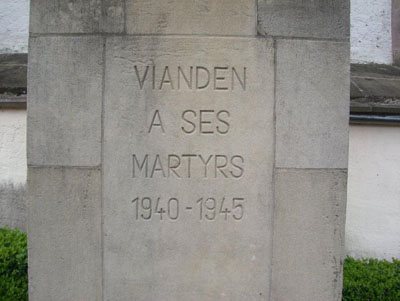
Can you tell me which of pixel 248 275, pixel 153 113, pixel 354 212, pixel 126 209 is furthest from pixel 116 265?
pixel 354 212

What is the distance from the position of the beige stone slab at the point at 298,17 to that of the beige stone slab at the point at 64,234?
5.25ft

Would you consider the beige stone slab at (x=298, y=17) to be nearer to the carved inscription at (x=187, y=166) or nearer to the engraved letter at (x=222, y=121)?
the engraved letter at (x=222, y=121)

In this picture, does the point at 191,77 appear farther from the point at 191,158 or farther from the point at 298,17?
the point at 298,17

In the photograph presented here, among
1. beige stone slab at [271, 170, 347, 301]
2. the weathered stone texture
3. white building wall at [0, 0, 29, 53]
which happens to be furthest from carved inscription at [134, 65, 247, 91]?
white building wall at [0, 0, 29, 53]

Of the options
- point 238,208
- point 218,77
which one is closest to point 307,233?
point 238,208

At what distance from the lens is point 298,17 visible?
247 centimetres

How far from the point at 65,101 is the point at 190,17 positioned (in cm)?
105

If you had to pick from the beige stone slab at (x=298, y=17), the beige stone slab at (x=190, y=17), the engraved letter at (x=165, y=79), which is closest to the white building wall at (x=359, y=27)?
the beige stone slab at (x=298, y=17)

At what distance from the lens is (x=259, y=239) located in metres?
2.53

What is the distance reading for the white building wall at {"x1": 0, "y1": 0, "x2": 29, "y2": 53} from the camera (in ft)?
18.7

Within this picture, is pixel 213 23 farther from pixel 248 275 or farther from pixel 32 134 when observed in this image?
pixel 248 275

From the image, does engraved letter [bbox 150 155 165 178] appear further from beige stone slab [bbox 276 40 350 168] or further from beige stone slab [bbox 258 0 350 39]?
beige stone slab [bbox 258 0 350 39]

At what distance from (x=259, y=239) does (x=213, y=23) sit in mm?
1557

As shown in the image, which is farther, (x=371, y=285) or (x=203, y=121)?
(x=371, y=285)
